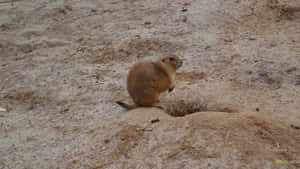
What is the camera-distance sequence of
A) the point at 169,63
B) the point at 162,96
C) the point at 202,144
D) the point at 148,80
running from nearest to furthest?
the point at 202,144, the point at 148,80, the point at 169,63, the point at 162,96

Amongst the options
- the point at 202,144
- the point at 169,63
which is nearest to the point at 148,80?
the point at 169,63

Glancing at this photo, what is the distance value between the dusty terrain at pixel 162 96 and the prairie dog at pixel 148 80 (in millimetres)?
142

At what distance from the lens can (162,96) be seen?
3.63 m

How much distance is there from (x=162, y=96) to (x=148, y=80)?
593 mm

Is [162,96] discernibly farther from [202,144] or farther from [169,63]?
[202,144]

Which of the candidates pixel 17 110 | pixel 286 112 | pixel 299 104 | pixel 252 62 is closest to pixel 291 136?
pixel 286 112

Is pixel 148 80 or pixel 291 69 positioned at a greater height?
pixel 148 80

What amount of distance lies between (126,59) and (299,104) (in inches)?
106

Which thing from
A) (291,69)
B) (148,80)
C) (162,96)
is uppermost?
(148,80)

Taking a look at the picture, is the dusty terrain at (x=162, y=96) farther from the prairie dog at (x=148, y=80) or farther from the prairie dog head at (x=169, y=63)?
the prairie dog head at (x=169, y=63)

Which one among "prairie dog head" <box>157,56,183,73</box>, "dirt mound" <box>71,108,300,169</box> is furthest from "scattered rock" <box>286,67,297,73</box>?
"prairie dog head" <box>157,56,183,73</box>

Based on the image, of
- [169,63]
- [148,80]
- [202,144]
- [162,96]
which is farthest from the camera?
[162,96]

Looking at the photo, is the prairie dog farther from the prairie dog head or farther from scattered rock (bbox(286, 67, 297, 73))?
scattered rock (bbox(286, 67, 297, 73))

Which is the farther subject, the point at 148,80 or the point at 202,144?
the point at 148,80
